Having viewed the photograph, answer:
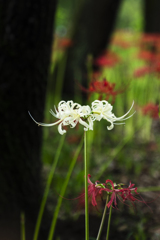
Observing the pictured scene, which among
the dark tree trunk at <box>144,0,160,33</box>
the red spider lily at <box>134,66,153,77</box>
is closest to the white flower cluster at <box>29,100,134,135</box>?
the red spider lily at <box>134,66,153,77</box>

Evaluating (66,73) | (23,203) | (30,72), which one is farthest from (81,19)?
(23,203)

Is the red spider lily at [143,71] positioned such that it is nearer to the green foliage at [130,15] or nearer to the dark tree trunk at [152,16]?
the dark tree trunk at [152,16]

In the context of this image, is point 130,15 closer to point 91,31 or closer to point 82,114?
point 91,31

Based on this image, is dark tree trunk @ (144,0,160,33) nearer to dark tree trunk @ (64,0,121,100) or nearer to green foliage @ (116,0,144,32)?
dark tree trunk @ (64,0,121,100)

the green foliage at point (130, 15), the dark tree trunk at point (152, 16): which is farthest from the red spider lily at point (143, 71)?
the green foliage at point (130, 15)

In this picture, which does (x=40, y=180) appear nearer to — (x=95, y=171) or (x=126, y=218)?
(x=126, y=218)

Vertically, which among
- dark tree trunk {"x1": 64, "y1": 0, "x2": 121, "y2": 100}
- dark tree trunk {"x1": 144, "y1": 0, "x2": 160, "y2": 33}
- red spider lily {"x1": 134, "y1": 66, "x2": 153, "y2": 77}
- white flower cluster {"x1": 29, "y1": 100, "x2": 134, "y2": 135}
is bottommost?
white flower cluster {"x1": 29, "y1": 100, "x2": 134, "y2": 135}
